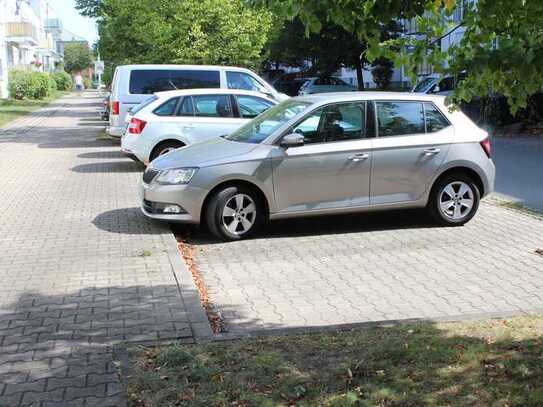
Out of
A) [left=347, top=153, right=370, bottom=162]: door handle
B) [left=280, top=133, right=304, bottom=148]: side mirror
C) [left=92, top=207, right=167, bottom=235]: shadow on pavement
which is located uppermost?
[left=280, top=133, right=304, bottom=148]: side mirror

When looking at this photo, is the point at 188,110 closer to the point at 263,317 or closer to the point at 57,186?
the point at 57,186

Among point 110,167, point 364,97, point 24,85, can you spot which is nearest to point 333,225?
point 364,97

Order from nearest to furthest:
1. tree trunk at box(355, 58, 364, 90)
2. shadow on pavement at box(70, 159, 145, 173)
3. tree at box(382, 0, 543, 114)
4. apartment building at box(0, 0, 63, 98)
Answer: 1. tree at box(382, 0, 543, 114)
2. shadow on pavement at box(70, 159, 145, 173)
3. tree trunk at box(355, 58, 364, 90)
4. apartment building at box(0, 0, 63, 98)

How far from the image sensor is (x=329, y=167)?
8242 millimetres

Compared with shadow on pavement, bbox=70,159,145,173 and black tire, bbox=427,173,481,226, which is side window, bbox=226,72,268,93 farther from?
black tire, bbox=427,173,481,226

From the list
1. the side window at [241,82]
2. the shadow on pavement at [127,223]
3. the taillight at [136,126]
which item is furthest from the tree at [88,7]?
the shadow on pavement at [127,223]

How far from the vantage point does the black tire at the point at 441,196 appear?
8766 millimetres

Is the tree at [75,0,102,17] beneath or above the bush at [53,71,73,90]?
above

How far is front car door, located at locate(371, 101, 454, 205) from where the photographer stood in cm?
845

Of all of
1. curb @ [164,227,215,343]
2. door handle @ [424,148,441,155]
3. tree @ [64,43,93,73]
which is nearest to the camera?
curb @ [164,227,215,343]

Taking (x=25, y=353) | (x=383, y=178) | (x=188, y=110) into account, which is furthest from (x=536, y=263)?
(x=188, y=110)

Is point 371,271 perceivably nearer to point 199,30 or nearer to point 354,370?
point 354,370

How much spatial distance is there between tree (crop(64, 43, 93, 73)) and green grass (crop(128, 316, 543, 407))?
12170 centimetres

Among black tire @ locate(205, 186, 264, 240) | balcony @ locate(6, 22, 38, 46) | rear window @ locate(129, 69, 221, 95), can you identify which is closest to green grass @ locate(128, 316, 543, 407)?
black tire @ locate(205, 186, 264, 240)
